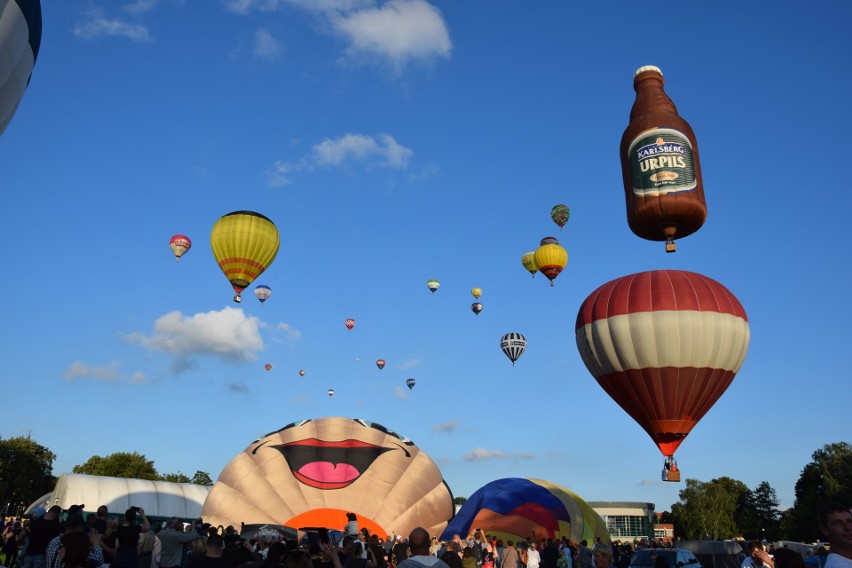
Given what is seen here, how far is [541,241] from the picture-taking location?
106 feet

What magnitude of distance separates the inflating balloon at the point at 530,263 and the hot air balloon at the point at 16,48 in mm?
22038

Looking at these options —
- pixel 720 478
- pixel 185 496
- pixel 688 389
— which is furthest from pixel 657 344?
pixel 720 478

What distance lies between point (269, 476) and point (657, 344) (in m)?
13.8

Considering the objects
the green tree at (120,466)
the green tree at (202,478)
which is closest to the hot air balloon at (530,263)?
the green tree at (120,466)

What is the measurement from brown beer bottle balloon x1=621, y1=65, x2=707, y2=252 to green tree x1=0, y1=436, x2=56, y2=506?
61.0 metres

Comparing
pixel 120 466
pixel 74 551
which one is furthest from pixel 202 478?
pixel 74 551

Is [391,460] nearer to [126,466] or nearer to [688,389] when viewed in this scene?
[688,389]

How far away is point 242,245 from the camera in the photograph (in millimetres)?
25875

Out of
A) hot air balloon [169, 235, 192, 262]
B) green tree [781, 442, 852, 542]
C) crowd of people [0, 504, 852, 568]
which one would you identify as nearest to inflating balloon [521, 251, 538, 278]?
hot air balloon [169, 235, 192, 262]

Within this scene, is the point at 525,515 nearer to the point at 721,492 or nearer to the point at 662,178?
the point at 662,178

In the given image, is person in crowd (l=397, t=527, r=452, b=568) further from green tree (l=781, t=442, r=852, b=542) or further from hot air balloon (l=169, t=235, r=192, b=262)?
green tree (l=781, t=442, r=852, b=542)

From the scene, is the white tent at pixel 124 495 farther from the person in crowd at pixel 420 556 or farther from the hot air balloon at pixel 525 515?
the person in crowd at pixel 420 556

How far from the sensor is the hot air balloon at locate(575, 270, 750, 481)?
20.2 m

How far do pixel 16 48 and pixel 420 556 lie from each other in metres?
14.5
